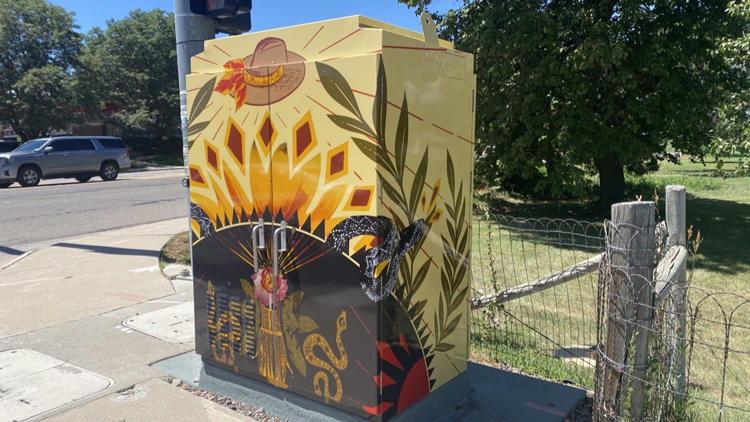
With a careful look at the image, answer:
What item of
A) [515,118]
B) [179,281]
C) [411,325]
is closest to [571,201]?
[515,118]

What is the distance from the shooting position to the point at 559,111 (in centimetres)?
1145

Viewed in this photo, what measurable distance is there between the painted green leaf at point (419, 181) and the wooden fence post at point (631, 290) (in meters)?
1.05

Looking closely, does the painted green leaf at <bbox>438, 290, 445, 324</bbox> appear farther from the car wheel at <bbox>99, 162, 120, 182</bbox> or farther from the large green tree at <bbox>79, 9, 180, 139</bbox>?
the large green tree at <bbox>79, 9, 180, 139</bbox>

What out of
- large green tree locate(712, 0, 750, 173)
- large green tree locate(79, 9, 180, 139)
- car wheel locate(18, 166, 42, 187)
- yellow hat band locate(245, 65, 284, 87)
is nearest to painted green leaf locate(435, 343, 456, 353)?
yellow hat band locate(245, 65, 284, 87)

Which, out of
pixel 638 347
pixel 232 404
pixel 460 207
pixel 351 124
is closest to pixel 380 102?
pixel 351 124

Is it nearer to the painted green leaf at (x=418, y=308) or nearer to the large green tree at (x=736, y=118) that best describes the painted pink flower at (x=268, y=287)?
the painted green leaf at (x=418, y=308)

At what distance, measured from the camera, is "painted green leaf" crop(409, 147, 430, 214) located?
10.3 ft

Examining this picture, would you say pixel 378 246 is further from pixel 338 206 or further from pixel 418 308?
pixel 418 308

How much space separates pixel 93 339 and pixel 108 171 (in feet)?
66.7

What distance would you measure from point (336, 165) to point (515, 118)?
10.0 m

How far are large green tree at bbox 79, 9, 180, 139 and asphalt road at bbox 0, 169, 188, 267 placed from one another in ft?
74.8

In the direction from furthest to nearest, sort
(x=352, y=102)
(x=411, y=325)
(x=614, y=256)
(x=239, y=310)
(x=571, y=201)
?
(x=571, y=201)
(x=239, y=310)
(x=411, y=325)
(x=352, y=102)
(x=614, y=256)

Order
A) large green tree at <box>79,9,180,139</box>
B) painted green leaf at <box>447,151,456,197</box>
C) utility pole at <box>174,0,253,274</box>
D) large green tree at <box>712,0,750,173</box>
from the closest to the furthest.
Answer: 1. painted green leaf at <box>447,151,456,197</box>
2. utility pole at <box>174,0,253,274</box>
3. large green tree at <box>712,0,750,173</box>
4. large green tree at <box>79,9,180,139</box>

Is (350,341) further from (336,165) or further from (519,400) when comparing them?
(519,400)
